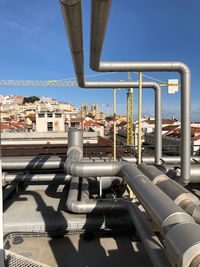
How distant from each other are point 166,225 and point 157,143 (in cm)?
826

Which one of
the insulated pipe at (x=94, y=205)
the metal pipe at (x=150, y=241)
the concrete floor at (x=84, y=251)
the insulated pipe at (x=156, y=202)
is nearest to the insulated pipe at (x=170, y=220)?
the insulated pipe at (x=156, y=202)

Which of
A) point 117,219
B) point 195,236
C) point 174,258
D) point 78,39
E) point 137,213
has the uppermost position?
point 78,39

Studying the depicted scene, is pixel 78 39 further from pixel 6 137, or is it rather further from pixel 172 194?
pixel 6 137

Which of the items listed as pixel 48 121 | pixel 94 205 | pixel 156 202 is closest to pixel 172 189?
pixel 156 202

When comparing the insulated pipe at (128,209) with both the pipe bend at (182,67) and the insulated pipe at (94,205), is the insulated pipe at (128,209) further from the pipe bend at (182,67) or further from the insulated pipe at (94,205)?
the pipe bend at (182,67)

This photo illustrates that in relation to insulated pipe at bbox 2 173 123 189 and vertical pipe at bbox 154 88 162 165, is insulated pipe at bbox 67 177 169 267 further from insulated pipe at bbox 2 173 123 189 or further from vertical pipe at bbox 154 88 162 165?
vertical pipe at bbox 154 88 162 165

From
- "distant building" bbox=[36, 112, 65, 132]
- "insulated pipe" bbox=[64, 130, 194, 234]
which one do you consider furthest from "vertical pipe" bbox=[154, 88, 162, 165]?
"distant building" bbox=[36, 112, 65, 132]

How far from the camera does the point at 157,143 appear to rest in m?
12.2

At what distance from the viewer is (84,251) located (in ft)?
28.9

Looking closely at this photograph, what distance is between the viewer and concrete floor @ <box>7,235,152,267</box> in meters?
8.15

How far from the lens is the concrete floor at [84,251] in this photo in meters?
8.15

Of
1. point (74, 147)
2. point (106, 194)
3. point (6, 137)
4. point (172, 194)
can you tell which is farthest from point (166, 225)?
point (6, 137)

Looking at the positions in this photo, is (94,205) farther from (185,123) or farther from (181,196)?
(181,196)

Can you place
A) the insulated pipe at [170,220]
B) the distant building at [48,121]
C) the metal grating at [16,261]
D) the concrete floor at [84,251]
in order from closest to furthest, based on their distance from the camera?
the insulated pipe at [170,220] < the metal grating at [16,261] < the concrete floor at [84,251] < the distant building at [48,121]
